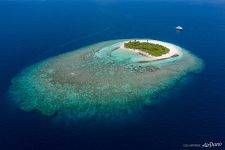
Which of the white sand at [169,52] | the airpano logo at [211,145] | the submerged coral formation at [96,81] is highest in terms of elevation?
the white sand at [169,52]

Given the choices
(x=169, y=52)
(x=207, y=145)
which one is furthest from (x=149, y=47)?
(x=207, y=145)

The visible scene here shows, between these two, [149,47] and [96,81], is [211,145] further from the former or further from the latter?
[149,47]

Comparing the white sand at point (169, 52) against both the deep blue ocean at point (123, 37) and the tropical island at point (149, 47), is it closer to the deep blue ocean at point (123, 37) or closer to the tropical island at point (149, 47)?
the tropical island at point (149, 47)

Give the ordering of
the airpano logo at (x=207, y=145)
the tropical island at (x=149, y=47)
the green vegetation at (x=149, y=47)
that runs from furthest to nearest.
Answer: the green vegetation at (x=149, y=47) < the tropical island at (x=149, y=47) < the airpano logo at (x=207, y=145)

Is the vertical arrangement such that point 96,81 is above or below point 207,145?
above

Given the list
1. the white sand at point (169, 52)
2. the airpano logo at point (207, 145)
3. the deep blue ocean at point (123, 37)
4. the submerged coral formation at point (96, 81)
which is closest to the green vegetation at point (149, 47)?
the white sand at point (169, 52)

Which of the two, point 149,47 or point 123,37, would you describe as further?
point 123,37

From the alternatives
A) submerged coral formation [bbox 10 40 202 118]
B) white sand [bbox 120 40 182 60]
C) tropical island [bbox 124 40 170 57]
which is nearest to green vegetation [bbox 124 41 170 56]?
tropical island [bbox 124 40 170 57]

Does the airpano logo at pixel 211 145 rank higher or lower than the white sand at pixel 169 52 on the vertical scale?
lower

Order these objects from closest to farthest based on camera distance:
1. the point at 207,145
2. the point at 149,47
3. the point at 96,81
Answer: the point at 207,145 → the point at 96,81 → the point at 149,47
